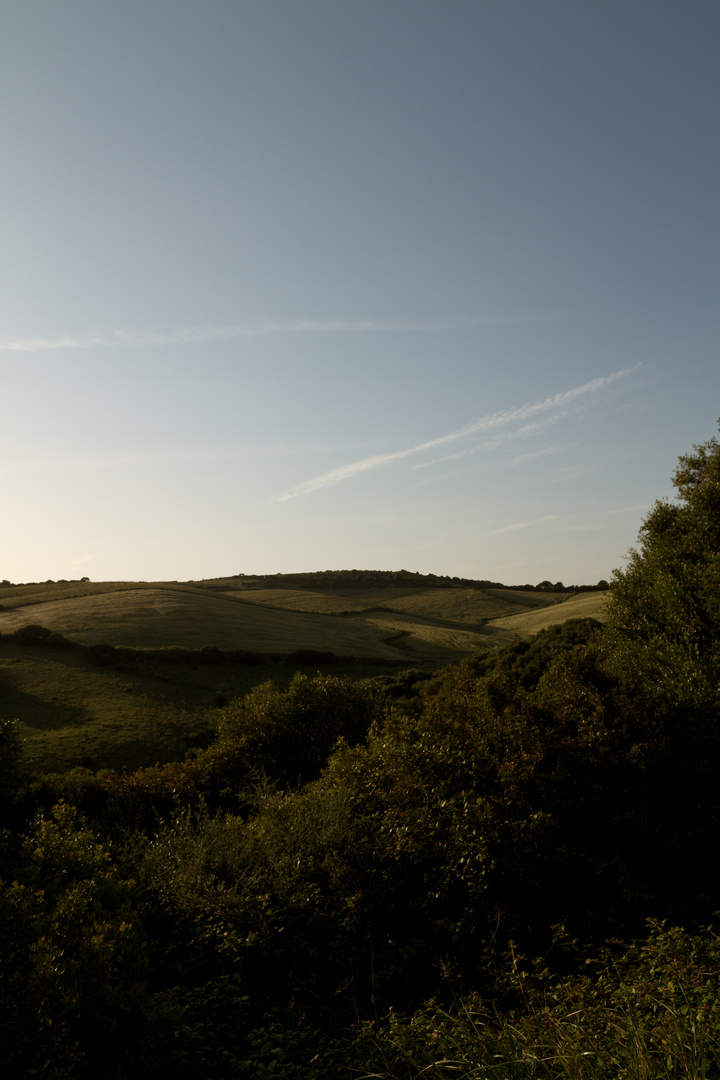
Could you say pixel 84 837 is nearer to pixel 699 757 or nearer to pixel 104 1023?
pixel 104 1023

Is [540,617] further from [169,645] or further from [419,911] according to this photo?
A: [419,911]

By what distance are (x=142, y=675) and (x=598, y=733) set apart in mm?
35349

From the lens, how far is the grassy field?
30.3m

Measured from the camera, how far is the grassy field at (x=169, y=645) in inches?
1193

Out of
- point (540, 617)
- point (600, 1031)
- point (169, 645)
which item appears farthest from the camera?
point (540, 617)

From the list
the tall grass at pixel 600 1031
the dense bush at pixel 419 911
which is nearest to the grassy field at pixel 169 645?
the dense bush at pixel 419 911

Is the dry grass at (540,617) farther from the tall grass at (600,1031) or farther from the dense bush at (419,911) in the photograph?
the tall grass at (600,1031)

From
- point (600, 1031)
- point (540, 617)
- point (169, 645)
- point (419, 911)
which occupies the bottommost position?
point (419, 911)

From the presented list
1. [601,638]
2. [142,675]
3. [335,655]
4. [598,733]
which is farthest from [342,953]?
[335,655]

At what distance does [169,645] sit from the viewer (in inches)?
2025

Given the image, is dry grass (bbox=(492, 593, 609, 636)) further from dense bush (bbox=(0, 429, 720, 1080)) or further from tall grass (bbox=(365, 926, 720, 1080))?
tall grass (bbox=(365, 926, 720, 1080))

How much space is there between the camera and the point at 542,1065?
5.42 metres

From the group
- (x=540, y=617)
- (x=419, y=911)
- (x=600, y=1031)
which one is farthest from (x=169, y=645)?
(x=540, y=617)

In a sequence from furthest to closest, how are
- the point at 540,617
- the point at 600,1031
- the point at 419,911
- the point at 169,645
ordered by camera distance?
1. the point at 540,617
2. the point at 169,645
3. the point at 419,911
4. the point at 600,1031
